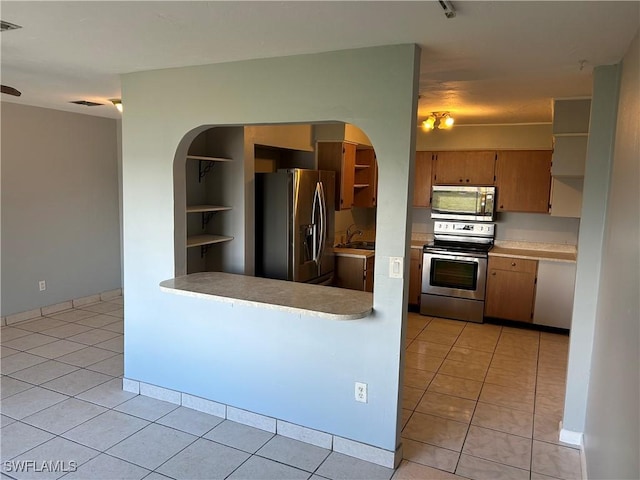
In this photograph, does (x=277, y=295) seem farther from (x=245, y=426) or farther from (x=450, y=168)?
(x=450, y=168)

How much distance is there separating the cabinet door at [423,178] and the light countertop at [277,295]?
3.23m

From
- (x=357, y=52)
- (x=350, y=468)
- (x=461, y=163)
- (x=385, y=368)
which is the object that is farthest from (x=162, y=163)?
(x=461, y=163)

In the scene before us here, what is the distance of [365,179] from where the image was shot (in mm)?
5945

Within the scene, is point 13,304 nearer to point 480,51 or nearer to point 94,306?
point 94,306

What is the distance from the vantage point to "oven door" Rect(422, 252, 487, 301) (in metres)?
5.34

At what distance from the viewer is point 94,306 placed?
18.6 feet

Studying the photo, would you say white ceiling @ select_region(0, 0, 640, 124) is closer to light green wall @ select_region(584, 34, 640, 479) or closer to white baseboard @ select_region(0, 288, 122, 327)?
light green wall @ select_region(584, 34, 640, 479)

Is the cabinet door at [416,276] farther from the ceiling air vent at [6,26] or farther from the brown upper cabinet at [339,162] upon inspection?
the ceiling air vent at [6,26]

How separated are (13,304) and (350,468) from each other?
4203 mm

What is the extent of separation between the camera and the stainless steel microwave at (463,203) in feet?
18.3

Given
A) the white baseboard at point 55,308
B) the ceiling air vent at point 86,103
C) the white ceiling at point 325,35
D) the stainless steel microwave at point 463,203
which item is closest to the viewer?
the white ceiling at point 325,35

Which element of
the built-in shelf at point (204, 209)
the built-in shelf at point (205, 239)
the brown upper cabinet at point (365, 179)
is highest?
the brown upper cabinet at point (365, 179)

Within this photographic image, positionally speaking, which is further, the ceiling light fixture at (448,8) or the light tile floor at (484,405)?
the light tile floor at (484,405)

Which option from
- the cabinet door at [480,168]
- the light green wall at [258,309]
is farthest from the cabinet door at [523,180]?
the light green wall at [258,309]
